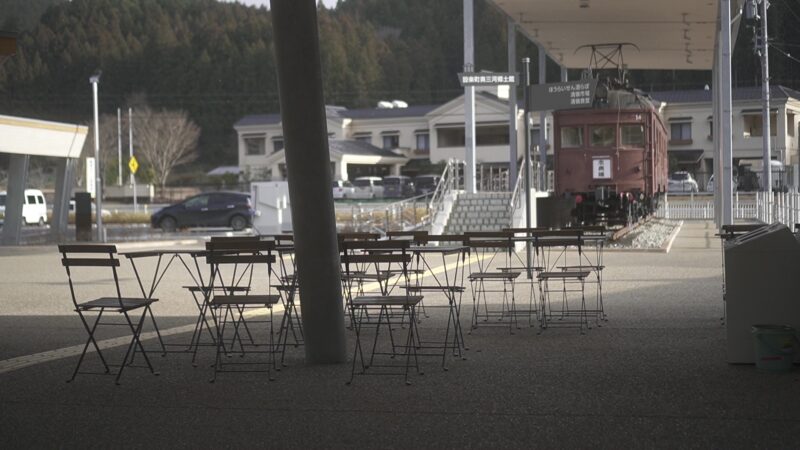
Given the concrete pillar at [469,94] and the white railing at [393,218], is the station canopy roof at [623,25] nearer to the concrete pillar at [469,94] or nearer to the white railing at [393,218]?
the concrete pillar at [469,94]

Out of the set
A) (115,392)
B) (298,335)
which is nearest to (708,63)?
(298,335)

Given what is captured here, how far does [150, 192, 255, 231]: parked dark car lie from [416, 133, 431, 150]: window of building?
2605cm

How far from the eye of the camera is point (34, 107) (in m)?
67.4

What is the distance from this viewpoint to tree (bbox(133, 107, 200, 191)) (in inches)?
2672

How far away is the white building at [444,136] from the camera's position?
50.3 m

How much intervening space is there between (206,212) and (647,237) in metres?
15.7

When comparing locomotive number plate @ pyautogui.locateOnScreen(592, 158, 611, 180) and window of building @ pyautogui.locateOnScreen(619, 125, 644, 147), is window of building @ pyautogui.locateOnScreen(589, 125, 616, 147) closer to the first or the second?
window of building @ pyautogui.locateOnScreen(619, 125, 644, 147)

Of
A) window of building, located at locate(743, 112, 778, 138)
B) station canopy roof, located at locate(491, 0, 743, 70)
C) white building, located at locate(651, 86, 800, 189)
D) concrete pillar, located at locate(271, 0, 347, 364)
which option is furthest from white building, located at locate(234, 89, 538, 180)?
concrete pillar, located at locate(271, 0, 347, 364)

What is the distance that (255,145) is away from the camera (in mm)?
63469

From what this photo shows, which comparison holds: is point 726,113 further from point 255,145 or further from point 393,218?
point 255,145

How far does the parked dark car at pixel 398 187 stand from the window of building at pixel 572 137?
23780 mm

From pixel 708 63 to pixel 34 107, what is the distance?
4940 cm

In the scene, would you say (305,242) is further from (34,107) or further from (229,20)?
(229,20)

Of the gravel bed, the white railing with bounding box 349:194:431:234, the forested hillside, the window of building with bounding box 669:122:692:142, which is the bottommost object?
the gravel bed
